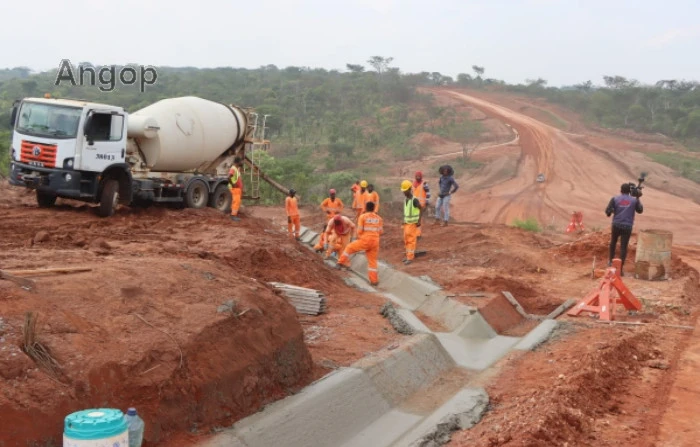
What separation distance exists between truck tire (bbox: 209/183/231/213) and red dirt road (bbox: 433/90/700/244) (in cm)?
1089

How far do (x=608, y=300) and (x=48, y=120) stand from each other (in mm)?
11364

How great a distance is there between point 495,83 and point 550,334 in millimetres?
71934

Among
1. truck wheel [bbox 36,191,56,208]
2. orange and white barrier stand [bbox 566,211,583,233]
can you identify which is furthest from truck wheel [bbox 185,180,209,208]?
orange and white barrier stand [bbox 566,211,583,233]

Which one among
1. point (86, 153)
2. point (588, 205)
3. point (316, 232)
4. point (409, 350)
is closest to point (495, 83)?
point (588, 205)

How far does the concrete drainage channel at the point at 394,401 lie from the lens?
695cm

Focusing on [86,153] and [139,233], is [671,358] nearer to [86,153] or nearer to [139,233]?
[139,233]

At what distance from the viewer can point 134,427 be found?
5484 millimetres

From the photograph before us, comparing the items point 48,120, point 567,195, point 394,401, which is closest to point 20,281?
point 394,401

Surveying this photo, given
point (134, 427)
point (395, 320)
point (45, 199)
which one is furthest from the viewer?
point (45, 199)

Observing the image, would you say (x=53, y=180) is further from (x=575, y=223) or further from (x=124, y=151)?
(x=575, y=223)

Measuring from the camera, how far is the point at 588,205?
3053 centimetres

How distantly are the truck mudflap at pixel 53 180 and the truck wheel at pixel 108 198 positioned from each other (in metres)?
0.44

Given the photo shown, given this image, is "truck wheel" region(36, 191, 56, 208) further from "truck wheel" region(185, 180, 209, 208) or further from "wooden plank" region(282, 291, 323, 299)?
"wooden plank" region(282, 291, 323, 299)

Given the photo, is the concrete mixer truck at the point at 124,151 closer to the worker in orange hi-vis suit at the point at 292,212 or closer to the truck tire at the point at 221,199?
the truck tire at the point at 221,199
